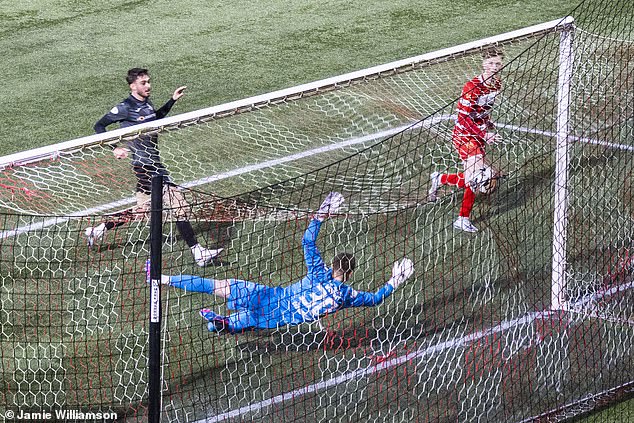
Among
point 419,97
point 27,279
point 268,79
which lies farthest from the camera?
point 268,79

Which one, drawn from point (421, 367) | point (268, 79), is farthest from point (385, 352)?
point (268, 79)

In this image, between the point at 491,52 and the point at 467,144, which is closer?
the point at 491,52

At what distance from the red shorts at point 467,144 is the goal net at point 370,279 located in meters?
0.23

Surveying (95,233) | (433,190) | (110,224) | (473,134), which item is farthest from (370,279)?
(95,233)

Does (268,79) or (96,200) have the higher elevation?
(268,79)

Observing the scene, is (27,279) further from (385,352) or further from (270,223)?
(385,352)

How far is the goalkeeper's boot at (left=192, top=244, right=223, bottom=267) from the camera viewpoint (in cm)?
812

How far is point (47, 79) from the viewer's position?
42.5 feet

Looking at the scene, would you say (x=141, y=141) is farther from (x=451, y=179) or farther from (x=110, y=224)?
→ (x=451, y=179)

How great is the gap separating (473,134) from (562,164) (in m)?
1.03

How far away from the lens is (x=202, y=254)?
8.17 metres

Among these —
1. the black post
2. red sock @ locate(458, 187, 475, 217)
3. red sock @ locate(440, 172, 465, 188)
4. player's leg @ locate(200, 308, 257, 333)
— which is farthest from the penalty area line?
red sock @ locate(440, 172, 465, 188)

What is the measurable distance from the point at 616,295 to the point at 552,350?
0.96 meters

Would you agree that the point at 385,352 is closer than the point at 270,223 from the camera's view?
Yes
